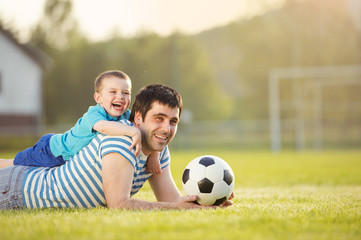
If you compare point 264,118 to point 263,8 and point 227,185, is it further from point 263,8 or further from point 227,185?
point 227,185

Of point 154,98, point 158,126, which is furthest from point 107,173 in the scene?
point 154,98

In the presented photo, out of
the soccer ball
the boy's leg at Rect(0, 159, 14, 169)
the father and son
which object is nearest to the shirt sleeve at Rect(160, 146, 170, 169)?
the father and son

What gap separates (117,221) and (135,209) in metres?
0.54

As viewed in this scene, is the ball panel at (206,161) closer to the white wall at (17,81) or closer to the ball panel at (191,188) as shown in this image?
the ball panel at (191,188)

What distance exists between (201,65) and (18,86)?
57.6ft

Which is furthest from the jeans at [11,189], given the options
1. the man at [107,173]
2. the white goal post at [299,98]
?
the white goal post at [299,98]

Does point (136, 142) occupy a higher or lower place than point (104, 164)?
higher

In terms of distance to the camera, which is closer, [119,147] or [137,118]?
[119,147]

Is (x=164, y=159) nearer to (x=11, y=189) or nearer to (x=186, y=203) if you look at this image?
(x=186, y=203)

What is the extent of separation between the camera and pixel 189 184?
4.16 metres

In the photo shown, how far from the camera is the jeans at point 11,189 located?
3.90m

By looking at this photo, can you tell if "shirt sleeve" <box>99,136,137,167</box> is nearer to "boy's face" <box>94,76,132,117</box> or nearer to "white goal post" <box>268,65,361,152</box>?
"boy's face" <box>94,76,132,117</box>

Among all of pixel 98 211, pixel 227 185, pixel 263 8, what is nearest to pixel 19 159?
pixel 98 211

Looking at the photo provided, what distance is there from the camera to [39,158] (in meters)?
4.30
